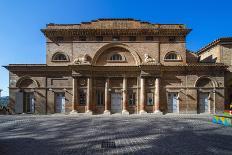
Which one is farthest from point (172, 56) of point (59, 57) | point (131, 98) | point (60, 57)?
point (59, 57)

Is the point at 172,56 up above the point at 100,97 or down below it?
above

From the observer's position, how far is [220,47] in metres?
26.5

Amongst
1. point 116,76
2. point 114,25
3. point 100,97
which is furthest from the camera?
point 114,25

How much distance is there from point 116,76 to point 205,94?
39.5 ft

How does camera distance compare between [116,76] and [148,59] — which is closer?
[148,59]

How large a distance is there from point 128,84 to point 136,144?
49.7ft

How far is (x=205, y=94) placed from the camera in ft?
79.3

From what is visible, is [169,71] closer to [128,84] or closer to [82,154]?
[128,84]

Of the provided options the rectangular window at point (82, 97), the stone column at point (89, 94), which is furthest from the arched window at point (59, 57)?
the rectangular window at point (82, 97)

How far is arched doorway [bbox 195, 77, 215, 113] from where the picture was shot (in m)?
24.0

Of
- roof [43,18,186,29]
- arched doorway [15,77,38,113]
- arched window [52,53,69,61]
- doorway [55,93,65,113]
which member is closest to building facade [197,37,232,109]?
roof [43,18,186,29]

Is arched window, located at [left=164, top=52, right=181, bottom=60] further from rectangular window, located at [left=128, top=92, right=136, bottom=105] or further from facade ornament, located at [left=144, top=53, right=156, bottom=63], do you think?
rectangular window, located at [left=128, top=92, right=136, bottom=105]

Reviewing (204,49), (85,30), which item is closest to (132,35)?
(85,30)

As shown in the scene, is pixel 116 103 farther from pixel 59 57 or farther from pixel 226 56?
pixel 226 56
